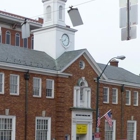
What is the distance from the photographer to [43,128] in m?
37.7

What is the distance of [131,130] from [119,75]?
249 inches

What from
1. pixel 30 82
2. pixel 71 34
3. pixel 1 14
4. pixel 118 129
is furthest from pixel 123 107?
pixel 1 14

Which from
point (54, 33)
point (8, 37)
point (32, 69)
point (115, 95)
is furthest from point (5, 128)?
point (8, 37)

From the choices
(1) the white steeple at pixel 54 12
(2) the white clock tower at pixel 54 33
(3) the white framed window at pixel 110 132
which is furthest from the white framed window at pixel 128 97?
(1) the white steeple at pixel 54 12

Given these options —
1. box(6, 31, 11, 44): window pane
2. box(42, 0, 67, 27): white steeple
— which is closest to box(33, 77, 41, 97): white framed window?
box(42, 0, 67, 27): white steeple

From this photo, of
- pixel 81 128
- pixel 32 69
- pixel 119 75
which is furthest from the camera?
pixel 119 75

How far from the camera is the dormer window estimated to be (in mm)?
40500

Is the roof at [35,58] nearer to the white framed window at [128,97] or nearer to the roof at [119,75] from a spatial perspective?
the roof at [119,75]

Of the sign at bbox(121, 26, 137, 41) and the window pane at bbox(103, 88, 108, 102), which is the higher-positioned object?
Result: the sign at bbox(121, 26, 137, 41)

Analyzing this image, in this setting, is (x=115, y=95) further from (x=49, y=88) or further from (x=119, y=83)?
(x=49, y=88)

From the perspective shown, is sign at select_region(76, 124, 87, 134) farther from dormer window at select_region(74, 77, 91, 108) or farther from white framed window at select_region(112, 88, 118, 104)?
white framed window at select_region(112, 88, 118, 104)

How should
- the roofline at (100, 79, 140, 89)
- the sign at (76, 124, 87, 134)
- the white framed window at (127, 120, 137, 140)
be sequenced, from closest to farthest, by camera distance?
the sign at (76, 124, 87, 134) → the roofline at (100, 79, 140, 89) → the white framed window at (127, 120, 137, 140)

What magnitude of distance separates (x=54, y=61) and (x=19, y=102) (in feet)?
23.1

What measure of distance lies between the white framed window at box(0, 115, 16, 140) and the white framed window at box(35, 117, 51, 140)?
8.71 feet
